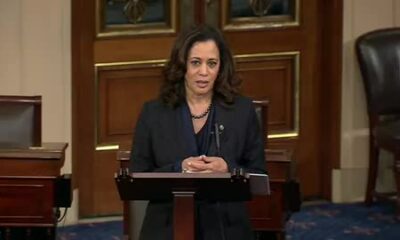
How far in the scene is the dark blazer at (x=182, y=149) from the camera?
157 inches

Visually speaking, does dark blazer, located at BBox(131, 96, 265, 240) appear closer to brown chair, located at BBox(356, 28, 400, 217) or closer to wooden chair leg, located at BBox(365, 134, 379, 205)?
brown chair, located at BBox(356, 28, 400, 217)

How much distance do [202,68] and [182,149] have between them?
0.31 meters

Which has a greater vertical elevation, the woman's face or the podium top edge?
the woman's face

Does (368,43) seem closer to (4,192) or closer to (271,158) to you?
(271,158)

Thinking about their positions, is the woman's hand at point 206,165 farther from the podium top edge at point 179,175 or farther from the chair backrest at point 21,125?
the chair backrest at point 21,125

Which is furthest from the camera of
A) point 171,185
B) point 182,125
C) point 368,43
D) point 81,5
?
point 368,43

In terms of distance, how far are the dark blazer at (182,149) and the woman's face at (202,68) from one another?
0.30 feet

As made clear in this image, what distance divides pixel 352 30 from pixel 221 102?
318 cm

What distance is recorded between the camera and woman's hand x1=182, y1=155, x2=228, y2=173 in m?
3.86

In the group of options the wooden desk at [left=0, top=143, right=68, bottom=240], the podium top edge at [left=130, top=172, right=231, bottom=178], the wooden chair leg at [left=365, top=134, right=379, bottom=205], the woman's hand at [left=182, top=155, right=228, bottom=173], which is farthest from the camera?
the wooden chair leg at [left=365, top=134, right=379, bottom=205]

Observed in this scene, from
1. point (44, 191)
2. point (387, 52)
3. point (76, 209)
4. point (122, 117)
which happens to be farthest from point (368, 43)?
point (44, 191)

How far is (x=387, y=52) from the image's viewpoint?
23.0 feet

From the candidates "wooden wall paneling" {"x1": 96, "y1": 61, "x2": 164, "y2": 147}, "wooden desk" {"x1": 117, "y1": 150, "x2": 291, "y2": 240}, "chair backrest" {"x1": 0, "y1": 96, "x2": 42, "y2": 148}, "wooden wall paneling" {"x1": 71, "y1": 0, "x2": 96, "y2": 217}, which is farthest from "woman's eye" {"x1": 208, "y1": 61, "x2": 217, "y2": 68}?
"wooden wall paneling" {"x1": 96, "y1": 61, "x2": 164, "y2": 147}

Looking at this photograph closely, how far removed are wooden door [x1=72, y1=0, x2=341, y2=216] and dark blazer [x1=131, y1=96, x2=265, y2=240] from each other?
8.26 ft
